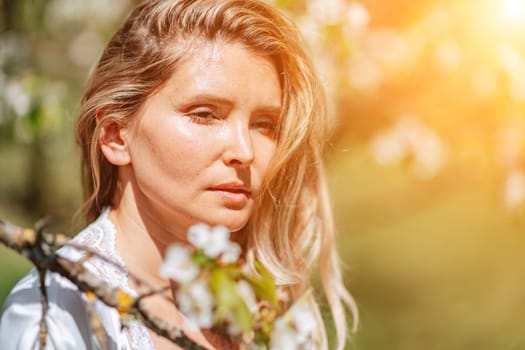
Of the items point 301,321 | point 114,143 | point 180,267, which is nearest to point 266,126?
point 114,143

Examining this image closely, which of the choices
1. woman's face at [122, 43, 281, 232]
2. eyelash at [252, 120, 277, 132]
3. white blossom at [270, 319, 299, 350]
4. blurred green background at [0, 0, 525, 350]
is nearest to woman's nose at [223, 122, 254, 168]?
woman's face at [122, 43, 281, 232]

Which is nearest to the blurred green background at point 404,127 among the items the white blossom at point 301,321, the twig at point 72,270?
the white blossom at point 301,321

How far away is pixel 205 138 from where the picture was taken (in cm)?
164

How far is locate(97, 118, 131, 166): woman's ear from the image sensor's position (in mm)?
1757

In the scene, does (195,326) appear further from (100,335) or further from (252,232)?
(252,232)

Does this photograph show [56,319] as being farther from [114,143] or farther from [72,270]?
[114,143]

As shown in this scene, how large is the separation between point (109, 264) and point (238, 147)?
36 centimetres

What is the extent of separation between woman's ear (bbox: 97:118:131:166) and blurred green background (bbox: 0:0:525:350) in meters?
0.57

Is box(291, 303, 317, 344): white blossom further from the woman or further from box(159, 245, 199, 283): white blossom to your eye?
the woman

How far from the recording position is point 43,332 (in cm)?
123

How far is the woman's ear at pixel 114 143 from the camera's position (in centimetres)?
176

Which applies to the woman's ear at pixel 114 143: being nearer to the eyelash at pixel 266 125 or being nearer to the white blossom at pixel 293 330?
the eyelash at pixel 266 125

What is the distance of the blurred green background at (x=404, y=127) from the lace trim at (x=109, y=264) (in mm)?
564

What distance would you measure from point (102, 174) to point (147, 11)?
39cm
